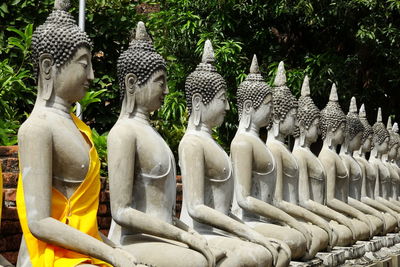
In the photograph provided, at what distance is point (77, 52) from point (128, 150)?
0.77m

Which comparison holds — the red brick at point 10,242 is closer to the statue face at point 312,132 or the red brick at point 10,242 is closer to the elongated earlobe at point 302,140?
the elongated earlobe at point 302,140

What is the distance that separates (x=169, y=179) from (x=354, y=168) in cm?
564

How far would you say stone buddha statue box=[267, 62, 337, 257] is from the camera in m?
7.74

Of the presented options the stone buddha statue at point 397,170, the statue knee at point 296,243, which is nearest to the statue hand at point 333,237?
the statue knee at point 296,243

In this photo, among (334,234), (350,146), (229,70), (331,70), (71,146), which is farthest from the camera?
(331,70)

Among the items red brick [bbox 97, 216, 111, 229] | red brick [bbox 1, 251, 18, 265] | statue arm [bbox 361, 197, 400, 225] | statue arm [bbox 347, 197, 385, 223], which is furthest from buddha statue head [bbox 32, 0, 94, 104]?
statue arm [bbox 361, 197, 400, 225]

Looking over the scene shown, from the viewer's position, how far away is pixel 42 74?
4.75 metres

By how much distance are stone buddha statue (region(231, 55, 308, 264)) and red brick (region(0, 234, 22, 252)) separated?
1.91 metres

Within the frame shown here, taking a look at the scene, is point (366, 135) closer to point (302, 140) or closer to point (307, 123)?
point (307, 123)

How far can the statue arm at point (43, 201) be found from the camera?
4.35 meters

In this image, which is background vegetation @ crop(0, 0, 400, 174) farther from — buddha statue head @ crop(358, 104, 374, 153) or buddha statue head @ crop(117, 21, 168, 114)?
buddha statue head @ crop(117, 21, 168, 114)

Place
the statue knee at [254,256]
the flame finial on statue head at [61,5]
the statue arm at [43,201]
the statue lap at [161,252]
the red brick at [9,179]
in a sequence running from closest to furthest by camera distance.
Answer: the statue arm at [43,201] < the flame finial on statue head at [61,5] < the statue lap at [161,252] < the statue knee at [254,256] < the red brick at [9,179]

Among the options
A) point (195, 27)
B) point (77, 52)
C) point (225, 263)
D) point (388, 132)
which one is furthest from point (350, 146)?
point (77, 52)

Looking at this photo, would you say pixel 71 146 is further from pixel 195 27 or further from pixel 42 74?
pixel 195 27
